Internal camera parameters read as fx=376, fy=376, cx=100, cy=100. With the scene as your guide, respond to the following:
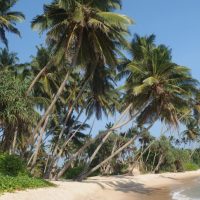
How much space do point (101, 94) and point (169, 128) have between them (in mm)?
5556

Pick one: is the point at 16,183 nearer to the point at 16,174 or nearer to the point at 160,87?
the point at 16,174

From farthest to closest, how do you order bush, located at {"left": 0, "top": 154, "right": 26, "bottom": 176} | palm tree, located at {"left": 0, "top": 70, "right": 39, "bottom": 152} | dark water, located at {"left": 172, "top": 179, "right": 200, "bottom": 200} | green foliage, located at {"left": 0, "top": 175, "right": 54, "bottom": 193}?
dark water, located at {"left": 172, "top": 179, "right": 200, "bottom": 200} → palm tree, located at {"left": 0, "top": 70, "right": 39, "bottom": 152} → bush, located at {"left": 0, "top": 154, "right": 26, "bottom": 176} → green foliage, located at {"left": 0, "top": 175, "right": 54, "bottom": 193}

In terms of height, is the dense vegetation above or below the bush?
above

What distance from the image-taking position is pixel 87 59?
2428 centimetres

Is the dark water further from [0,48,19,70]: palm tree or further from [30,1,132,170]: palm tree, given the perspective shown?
[0,48,19,70]: palm tree

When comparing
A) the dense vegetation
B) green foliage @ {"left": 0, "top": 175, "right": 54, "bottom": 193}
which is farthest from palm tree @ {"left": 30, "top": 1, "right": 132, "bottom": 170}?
green foliage @ {"left": 0, "top": 175, "right": 54, "bottom": 193}

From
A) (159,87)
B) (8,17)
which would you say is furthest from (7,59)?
(159,87)

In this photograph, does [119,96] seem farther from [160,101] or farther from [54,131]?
[160,101]

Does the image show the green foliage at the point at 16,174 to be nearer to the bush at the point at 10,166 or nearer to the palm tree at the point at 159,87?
the bush at the point at 10,166

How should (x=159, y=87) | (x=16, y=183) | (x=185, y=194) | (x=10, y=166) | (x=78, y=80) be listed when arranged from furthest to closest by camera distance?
(x=78, y=80) < (x=159, y=87) < (x=185, y=194) < (x=10, y=166) < (x=16, y=183)

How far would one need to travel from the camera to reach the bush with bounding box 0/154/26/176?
19.7 metres

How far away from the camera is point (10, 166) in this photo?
65.6ft

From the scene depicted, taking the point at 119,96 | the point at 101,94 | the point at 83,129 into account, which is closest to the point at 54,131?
the point at 83,129

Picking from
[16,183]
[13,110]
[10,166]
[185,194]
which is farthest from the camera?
[185,194]
